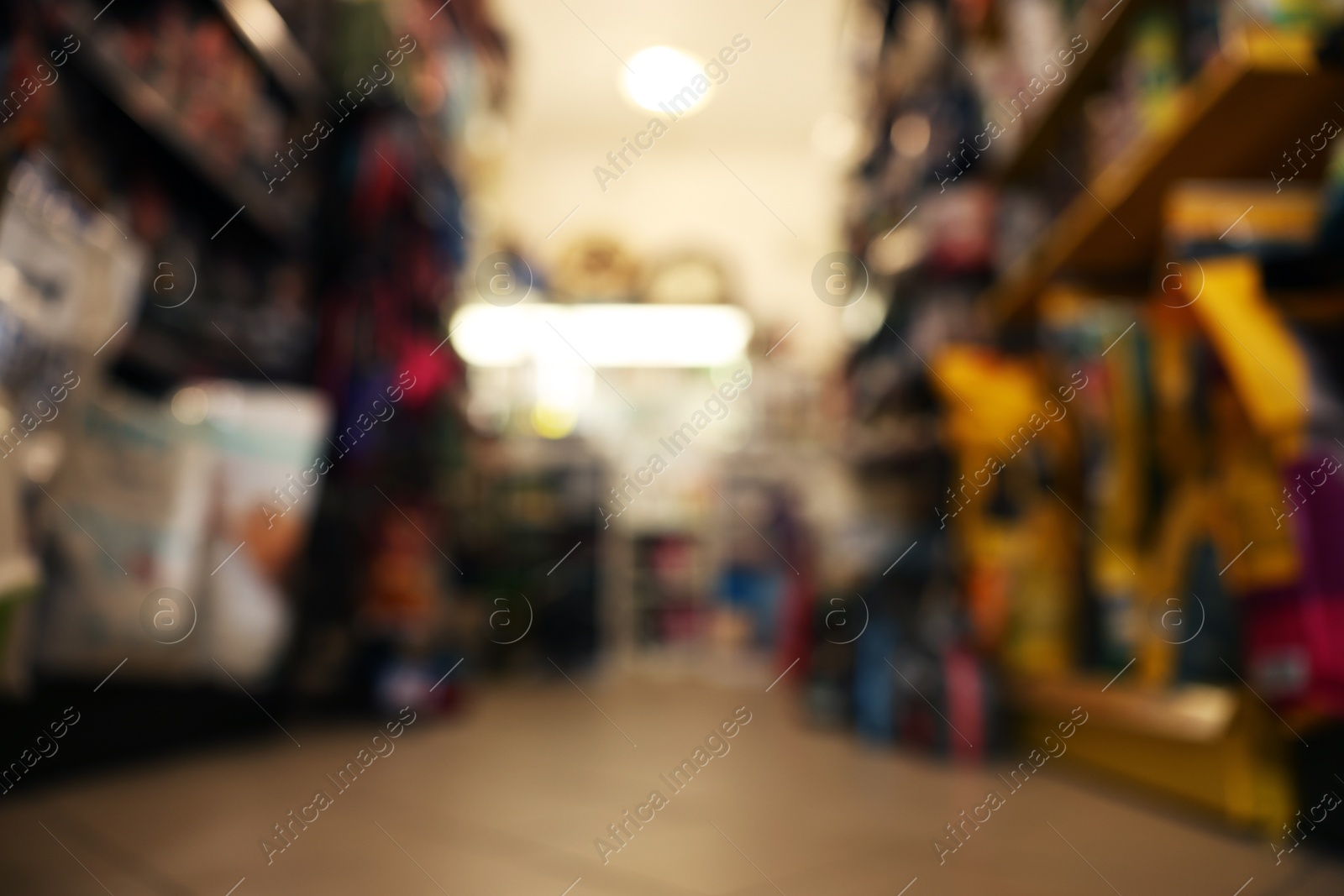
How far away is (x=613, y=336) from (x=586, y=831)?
163 inches

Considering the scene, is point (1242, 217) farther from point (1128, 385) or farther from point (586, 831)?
point (586, 831)

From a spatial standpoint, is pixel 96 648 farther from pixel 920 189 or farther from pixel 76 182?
pixel 920 189

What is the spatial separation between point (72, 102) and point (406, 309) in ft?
2.82

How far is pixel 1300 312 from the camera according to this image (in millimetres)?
889

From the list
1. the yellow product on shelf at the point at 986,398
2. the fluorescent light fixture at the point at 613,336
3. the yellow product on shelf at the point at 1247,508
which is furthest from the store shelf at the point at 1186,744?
the fluorescent light fixture at the point at 613,336

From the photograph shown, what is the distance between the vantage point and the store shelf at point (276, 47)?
1.46 meters

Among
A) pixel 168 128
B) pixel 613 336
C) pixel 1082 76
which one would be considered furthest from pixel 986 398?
pixel 613 336

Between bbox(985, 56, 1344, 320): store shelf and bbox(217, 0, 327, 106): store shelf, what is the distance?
158 centimetres

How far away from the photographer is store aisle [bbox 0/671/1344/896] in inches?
29.8

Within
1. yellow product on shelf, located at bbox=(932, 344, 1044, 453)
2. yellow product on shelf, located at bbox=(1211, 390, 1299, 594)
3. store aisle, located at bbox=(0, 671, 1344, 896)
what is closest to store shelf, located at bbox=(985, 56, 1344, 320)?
yellow product on shelf, located at bbox=(932, 344, 1044, 453)

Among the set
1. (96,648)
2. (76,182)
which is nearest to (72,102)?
(76,182)

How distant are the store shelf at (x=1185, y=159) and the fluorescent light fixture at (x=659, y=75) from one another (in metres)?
2.95

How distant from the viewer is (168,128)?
1264mm

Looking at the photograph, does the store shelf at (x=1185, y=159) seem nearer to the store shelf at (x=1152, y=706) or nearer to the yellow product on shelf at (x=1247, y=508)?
the yellow product on shelf at (x=1247, y=508)
